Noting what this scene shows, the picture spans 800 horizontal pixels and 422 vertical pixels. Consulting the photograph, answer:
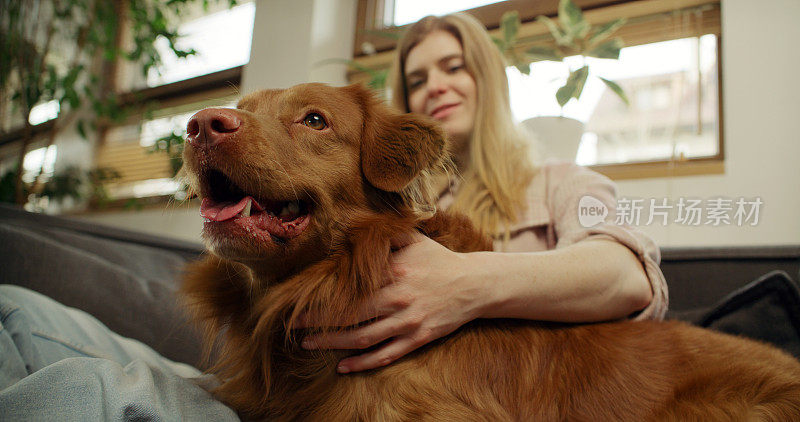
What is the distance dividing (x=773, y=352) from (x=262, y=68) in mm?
2710

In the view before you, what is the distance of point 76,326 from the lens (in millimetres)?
1300

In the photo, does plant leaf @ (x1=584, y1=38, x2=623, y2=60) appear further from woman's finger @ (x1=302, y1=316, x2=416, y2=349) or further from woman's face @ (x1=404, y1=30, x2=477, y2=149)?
woman's finger @ (x1=302, y1=316, x2=416, y2=349)

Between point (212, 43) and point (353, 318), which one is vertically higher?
point (212, 43)

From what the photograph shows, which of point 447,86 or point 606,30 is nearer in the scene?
point 447,86

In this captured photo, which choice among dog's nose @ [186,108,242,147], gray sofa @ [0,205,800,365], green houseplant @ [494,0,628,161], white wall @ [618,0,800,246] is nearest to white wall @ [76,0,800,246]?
white wall @ [618,0,800,246]

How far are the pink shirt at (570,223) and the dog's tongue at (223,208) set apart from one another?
0.92m

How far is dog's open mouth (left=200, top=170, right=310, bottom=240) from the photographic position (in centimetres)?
96

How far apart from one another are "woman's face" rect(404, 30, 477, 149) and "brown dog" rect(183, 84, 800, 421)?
69 centimetres

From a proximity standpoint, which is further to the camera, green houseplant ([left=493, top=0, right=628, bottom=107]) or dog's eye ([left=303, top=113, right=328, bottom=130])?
green houseplant ([left=493, top=0, right=628, bottom=107])

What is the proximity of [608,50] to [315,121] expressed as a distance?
145 centimetres

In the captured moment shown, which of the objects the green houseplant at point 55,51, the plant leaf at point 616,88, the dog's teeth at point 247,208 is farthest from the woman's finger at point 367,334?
the green houseplant at point 55,51

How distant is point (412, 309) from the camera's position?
1.03 metres

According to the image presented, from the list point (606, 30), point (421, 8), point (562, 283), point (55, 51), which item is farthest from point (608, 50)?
point (55, 51)

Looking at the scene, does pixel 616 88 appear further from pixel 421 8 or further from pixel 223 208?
pixel 223 208
